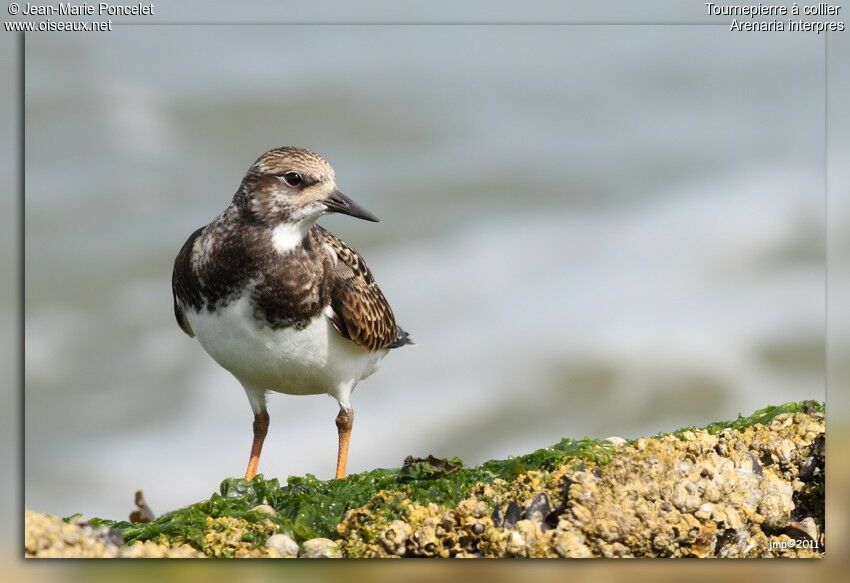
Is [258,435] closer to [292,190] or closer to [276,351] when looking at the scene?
[276,351]

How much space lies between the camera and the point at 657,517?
529cm

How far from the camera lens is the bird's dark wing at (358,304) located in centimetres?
641

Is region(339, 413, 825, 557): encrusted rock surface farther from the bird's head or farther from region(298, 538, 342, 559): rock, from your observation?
the bird's head

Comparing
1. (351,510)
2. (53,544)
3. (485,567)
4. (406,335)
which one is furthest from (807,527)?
(53,544)

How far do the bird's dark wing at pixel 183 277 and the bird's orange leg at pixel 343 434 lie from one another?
1099 millimetres

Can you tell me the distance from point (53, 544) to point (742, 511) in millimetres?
3456

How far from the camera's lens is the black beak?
616 cm

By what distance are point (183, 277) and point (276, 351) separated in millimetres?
729

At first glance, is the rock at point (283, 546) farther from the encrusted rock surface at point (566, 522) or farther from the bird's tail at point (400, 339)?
the bird's tail at point (400, 339)

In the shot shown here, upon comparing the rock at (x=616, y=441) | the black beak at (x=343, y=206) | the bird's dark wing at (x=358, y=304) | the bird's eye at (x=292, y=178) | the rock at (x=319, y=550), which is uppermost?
the bird's eye at (x=292, y=178)

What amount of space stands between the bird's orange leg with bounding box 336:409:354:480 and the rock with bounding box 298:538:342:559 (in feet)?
4.56

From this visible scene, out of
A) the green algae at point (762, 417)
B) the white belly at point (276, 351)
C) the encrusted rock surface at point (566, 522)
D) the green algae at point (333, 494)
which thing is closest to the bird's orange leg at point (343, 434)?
the white belly at point (276, 351)

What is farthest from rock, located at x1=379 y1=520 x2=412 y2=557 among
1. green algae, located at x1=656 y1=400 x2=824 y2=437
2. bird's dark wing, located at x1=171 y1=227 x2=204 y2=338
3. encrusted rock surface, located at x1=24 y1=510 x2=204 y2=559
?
bird's dark wing, located at x1=171 y1=227 x2=204 y2=338

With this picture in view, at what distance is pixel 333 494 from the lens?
5.73 m
